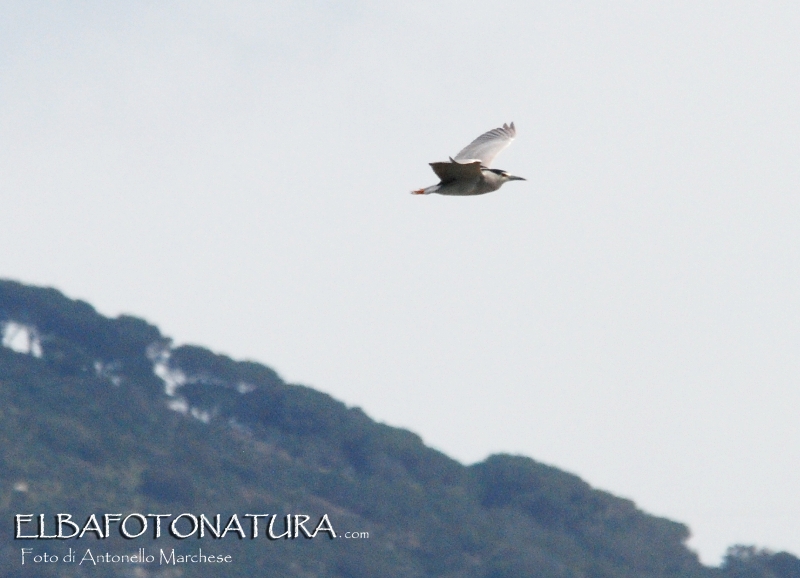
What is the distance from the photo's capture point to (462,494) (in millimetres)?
64625

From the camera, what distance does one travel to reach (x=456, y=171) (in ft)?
56.9

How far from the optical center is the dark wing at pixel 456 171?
55.5ft

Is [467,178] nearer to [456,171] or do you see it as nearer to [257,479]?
[456,171]

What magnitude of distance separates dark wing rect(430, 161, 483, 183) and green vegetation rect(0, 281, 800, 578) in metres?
38.2

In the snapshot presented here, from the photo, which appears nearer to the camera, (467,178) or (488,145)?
(467,178)

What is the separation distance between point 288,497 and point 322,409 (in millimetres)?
7279

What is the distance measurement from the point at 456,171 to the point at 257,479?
51110mm

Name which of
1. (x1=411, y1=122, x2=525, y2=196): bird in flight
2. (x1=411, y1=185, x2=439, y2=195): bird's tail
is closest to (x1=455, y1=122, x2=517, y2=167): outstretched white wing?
(x1=411, y1=122, x2=525, y2=196): bird in flight

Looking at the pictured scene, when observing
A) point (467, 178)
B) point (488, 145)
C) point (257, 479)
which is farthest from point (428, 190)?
point (257, 479)

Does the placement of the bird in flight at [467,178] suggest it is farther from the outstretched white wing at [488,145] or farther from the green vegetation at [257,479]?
the green vegetation at [257,479]

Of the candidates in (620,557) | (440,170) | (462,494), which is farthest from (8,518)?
(440,170)

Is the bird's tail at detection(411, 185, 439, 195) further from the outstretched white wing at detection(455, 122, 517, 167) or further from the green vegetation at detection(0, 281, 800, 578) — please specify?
the green vegetation at detection(0, 281, 800, 578)

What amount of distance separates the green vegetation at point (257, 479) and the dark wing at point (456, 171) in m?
38.2

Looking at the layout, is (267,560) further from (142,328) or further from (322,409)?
(142,328)
